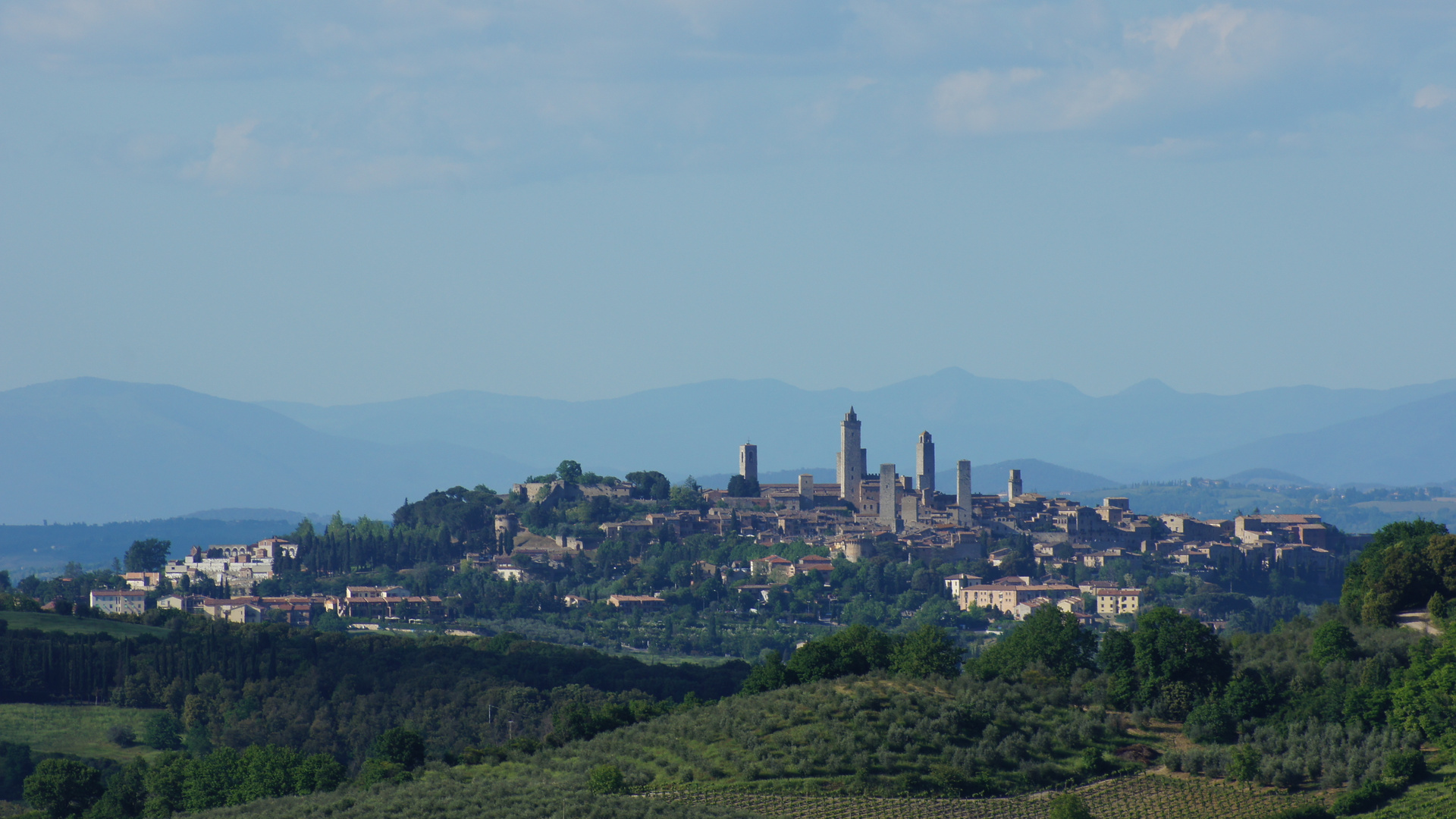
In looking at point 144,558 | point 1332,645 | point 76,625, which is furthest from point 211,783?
point 144,558

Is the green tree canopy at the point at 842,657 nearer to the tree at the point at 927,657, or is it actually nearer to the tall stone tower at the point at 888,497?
the tree at the point at 927,657

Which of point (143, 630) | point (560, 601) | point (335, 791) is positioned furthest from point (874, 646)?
point (560, 601)

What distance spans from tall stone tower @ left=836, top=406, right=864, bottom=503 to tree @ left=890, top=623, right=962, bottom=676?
96.3m

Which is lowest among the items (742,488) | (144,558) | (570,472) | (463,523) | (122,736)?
(122,736)

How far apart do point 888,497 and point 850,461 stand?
12.9 metres

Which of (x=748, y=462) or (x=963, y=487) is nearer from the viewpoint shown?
(x=963, y=487)

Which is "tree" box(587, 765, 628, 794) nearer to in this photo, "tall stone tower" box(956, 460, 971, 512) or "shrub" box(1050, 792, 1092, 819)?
"shrub" box(1050, 792, 1092, 819)

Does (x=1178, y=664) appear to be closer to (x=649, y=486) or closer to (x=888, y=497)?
(x=888, y=497)

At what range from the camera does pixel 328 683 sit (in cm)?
7981

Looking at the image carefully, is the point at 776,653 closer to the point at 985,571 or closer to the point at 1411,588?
the point at 1411,588

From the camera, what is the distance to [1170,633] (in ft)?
153

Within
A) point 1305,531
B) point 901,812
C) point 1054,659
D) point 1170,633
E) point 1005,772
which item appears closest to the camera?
point 901,812

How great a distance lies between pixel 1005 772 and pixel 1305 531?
104 metres

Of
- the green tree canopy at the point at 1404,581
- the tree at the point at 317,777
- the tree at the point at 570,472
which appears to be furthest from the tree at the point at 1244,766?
the tree at the point at 570,472
